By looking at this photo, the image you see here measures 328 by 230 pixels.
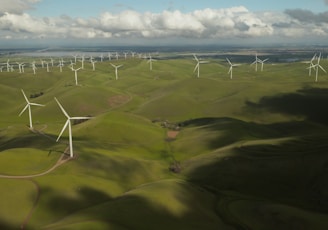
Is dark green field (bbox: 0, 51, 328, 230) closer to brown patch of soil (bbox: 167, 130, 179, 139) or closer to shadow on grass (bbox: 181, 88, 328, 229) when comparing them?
shadow on grass (bbox: 181, 88, 328, 229)

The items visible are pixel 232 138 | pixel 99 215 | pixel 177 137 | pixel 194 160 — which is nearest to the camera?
pixel 99 215

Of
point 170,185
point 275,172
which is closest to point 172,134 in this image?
point 275,172

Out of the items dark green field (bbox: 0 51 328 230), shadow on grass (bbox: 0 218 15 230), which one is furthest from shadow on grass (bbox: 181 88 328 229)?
shadow on grass (bbox: 0 218 15 230)

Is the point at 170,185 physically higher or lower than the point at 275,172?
higher

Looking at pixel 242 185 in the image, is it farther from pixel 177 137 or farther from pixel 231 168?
pixel 177 137

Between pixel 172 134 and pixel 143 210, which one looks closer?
pixel 143 210

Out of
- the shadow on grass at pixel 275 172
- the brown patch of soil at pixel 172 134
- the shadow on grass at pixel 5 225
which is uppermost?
the shadow on grass at pixel 5 225

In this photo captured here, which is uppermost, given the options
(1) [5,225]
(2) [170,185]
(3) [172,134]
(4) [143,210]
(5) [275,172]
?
(1) [5,225]

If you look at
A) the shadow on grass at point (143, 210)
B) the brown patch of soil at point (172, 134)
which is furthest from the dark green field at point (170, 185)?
the brown patch of soil at point (172, 134)

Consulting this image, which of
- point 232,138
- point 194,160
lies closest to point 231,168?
point 194,160

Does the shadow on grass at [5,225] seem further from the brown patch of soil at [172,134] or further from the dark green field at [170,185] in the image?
the brown patch of soil at [172,134]

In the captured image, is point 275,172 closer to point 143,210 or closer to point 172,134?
point 143,210
